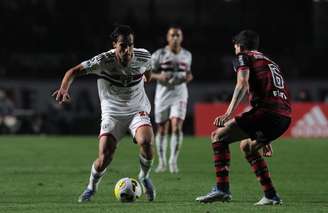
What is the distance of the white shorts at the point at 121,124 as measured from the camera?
36.4 ft

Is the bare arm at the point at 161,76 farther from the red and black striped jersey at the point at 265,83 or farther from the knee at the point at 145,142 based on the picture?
the red and black striped jersey at the point at 265,83

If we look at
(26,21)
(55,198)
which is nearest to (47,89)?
(26,21)

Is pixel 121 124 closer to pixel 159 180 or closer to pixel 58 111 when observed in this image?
pixel 159 180

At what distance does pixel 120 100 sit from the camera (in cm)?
1127

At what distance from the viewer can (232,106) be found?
33.0 ft

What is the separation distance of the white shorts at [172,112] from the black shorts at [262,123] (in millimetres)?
6317

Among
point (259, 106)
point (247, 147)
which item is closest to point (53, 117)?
point (247, 147)

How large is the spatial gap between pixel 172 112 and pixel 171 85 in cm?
Result: 56

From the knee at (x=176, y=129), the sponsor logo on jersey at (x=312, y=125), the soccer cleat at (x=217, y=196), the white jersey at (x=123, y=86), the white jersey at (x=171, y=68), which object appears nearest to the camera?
the soccer cleat at (x=217, y=196)

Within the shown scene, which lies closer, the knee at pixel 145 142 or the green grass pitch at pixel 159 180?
the green grass pitch at pixel 159 180

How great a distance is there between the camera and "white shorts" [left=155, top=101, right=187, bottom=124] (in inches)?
658

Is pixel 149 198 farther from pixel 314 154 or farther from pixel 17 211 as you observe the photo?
pixel 314 154

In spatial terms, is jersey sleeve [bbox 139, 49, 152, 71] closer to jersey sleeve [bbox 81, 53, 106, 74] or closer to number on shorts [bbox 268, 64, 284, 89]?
jersey sleeve [bbox 81, 53, 106, 74]

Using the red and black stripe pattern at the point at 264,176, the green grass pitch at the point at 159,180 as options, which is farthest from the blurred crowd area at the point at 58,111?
the red and black stripe pattern at the point at 264,176
